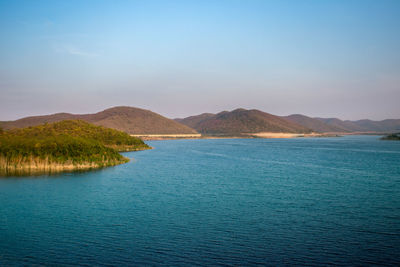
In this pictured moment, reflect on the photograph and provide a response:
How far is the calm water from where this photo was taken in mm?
15273

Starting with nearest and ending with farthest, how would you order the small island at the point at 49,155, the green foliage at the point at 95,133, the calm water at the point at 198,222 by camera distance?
the calm water at the point at 198,222, the small island at the point at 49,155, the green foliage at the point at 95,133

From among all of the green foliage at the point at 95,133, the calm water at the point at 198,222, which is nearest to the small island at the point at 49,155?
the calm water at the point at 198,222

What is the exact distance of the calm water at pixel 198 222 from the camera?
1527cm

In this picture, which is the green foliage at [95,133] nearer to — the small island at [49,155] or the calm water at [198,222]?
the small island at [49,155]

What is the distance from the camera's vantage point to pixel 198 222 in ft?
67.5

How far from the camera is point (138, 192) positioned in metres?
30.7

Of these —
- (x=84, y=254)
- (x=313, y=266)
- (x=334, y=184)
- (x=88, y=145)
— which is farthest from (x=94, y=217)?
(x=88, y=145)

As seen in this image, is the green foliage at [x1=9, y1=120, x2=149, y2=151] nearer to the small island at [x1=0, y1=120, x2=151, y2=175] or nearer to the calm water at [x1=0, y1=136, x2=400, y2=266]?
the small island at [x1=0, y1=120, x2=151, y2=175]

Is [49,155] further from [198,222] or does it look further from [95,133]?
[95,133]

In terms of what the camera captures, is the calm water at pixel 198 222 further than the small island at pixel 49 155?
No

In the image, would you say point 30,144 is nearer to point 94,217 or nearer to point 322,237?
point 94,217

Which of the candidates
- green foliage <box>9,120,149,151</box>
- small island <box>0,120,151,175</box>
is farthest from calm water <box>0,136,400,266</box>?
green foliage <box>9,120,149,151</box>

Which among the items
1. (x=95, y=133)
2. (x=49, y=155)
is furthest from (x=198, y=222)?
(x=95, y=133)

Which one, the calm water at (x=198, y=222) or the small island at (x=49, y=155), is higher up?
the small island at (x=49, y=155)
